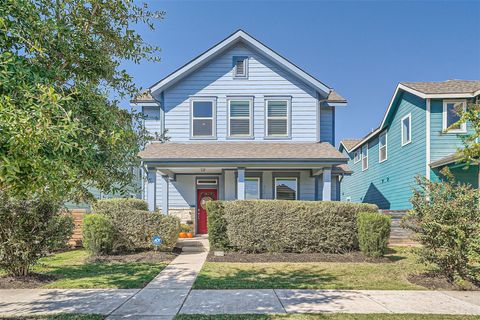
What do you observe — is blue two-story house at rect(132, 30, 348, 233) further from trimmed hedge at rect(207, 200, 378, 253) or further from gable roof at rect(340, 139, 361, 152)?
gable roof at rect(340, 139, 361, 152)

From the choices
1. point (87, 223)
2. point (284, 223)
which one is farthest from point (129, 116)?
point (284, 223)

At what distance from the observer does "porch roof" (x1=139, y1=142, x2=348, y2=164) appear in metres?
11.4

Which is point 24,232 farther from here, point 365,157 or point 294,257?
point 365,157

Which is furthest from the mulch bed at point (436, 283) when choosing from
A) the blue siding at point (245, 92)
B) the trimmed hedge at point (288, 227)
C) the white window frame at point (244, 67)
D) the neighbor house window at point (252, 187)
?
the white window frame at point (244, 67)

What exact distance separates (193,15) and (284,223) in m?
9.20

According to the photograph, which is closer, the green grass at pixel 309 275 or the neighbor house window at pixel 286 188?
the green grass at pixel 309 275

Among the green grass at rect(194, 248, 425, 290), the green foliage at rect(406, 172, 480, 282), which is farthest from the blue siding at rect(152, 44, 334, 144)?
the green foliage at rect(406, 172, 480, 282)

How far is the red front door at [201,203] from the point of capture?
1410cm

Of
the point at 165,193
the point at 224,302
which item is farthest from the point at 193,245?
the point at 224,302

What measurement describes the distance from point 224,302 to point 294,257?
4437 millimetres

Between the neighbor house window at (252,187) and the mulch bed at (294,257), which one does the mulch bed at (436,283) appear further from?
the neighbor house window at (252,187)

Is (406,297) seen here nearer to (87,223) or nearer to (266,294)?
(266,294)

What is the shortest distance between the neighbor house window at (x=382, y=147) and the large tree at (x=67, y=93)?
15.8m

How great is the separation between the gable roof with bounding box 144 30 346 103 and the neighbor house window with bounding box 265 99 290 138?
4.70 ft
